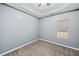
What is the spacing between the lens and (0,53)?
129cm

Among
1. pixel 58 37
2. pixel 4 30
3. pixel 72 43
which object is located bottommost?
pixel 72 43

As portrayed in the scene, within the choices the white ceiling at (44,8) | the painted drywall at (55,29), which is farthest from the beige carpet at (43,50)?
the white ceiling at (44,8)

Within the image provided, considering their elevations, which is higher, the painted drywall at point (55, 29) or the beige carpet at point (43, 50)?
the painted drywall at point (55, 29)

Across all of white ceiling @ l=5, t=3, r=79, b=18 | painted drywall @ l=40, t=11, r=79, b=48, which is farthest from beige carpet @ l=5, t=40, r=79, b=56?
white ceiling @ l=5, t=3, r=79, b=18

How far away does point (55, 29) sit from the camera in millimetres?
1401

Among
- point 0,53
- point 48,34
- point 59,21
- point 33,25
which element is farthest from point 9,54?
point 59,21

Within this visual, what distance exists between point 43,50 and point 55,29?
0.43 meters

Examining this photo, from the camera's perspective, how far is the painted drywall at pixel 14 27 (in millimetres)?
1352

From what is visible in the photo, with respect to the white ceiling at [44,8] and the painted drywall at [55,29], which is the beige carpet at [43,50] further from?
the white ceiling at [44,8]

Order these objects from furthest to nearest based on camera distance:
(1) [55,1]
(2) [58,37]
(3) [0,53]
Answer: (2) [58,37] < (3) [0,53] < (1) [55,1]

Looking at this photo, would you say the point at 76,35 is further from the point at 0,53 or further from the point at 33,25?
the point at 0,53

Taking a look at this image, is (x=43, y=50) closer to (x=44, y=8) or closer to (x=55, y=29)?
(x=55, y=29)

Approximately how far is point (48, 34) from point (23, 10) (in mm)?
631

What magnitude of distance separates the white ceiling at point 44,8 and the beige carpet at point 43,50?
525 mm
